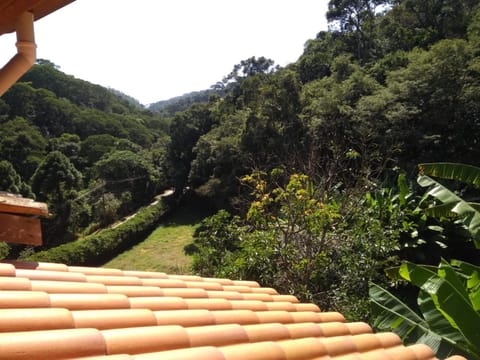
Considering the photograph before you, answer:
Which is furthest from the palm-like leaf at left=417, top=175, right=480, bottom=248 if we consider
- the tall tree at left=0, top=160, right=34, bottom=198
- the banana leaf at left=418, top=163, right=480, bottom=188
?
the tall tree at left=0, top=160, right=34, bottom=198

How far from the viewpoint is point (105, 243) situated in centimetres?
2311

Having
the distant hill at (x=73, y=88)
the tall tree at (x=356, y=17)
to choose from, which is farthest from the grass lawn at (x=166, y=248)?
the distant hill at (x=73, y=88)

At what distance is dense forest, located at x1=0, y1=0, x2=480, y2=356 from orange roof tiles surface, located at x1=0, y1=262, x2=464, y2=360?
5.73 feet

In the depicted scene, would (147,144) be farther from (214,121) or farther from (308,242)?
(308,242)

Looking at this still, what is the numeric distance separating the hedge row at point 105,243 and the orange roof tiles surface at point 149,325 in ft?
61.9

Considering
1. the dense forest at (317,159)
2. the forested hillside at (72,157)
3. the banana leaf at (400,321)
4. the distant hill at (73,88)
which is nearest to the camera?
the banana leaf at (400,321)

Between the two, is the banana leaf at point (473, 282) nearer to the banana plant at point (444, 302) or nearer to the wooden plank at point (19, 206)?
the banana plant at point (444, 302)

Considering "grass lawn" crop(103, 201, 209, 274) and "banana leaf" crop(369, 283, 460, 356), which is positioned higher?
"banana leaf" crop(369, 283, 460, 356)

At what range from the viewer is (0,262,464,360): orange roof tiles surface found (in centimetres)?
143

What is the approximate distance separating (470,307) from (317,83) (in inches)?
909

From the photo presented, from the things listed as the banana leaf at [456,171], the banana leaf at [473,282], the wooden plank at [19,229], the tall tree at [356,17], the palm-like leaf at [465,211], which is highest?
the tall tree at [356,17]

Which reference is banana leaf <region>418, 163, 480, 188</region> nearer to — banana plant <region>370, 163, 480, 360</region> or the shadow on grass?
banana plant <region>370, 163, 480, 360</region>

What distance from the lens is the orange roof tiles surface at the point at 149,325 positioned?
1.43 m

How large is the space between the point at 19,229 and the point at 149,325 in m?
1.56
